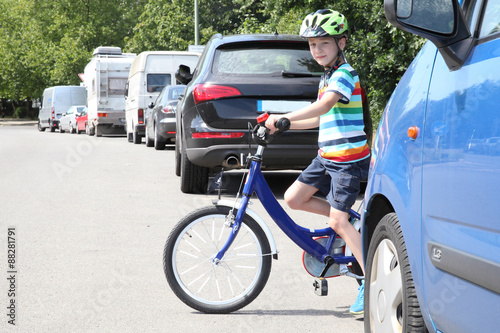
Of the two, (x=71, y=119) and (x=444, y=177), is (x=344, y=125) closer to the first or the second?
(x=444, y=177)

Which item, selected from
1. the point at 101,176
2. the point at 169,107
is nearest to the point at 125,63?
the point at 169,107

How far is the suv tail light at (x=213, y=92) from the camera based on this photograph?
27.3 feet

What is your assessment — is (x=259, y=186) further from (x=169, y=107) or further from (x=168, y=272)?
(x=169, y=107)

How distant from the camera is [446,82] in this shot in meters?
2.66

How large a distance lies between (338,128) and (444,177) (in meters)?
1.70

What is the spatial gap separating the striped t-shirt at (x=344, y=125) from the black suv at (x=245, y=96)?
12.9 ft

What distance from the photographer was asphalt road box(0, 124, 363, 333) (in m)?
4.22

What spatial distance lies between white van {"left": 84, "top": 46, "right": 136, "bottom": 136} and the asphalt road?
63.6 ft

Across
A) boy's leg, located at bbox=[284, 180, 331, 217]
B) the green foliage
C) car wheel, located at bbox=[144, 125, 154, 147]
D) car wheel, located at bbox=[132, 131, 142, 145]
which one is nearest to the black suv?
boy's leg, located at bbox=[284, 180, 331, 217]

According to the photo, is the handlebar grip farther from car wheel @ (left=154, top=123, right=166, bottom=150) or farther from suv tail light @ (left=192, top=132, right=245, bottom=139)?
car wheel @ (left=154, top=123, right=166, bottom=150)

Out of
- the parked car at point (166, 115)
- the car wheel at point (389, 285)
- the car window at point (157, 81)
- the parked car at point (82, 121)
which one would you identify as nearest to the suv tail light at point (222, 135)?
the car wheel at point (389, 285)

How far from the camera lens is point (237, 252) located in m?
4.37

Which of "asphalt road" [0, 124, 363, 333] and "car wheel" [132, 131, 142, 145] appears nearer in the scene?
"asphalt road" [0, 124, 363, 333]

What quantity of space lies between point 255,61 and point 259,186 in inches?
177
